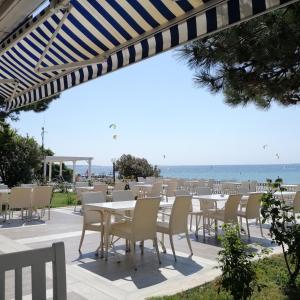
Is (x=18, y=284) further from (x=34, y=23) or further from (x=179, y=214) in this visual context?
(x=179, y=214)

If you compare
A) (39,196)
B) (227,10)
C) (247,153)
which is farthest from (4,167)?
(247,153)

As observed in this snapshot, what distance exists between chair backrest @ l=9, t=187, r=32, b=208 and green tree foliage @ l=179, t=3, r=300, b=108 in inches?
220

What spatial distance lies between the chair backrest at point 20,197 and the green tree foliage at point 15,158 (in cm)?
737

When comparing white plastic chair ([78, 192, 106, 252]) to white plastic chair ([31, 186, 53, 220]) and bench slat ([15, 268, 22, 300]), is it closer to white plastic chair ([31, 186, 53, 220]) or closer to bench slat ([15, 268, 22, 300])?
white plastic chair ([31, 186, 53, 220])

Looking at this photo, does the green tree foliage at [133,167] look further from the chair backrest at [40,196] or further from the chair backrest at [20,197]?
the chair backrest at [20,197]

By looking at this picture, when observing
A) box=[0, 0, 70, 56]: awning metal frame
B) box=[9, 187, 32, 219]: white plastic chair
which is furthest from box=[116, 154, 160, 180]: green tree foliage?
box=[0, 0, 70, 56]: awning metal frame

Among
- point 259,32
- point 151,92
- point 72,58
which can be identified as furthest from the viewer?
point 151,92

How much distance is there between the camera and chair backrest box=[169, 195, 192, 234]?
5316mm

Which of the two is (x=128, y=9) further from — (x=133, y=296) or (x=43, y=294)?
(x=133, y=296)

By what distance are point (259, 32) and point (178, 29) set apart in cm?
173

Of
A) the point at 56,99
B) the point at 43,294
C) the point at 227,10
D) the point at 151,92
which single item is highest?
the point at 151,92

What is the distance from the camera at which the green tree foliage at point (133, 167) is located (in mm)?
20891

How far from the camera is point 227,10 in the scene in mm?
1889

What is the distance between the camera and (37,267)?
1645 millimetres
